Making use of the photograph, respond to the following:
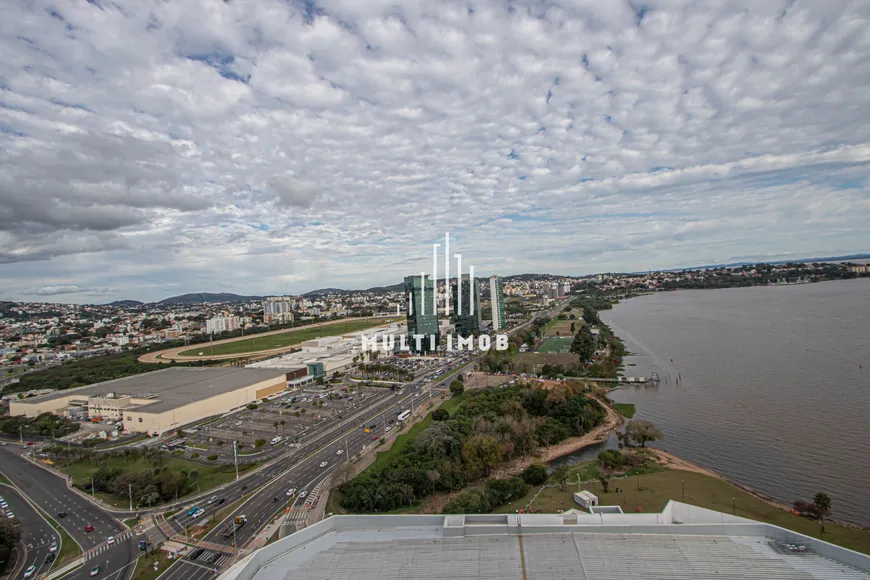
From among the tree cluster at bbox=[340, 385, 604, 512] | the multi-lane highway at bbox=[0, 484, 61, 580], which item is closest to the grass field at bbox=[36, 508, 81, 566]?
the multi-lane highway at bbox=[0, 484, 61, 580]

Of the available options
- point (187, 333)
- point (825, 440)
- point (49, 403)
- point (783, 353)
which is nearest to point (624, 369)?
point (783, 353)

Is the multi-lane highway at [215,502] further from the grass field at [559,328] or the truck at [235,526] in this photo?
the grass field at [559,328]

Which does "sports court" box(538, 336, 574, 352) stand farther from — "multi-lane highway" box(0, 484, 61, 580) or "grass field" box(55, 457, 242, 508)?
"multi-lane highway" box(0, 484, 61, 580)

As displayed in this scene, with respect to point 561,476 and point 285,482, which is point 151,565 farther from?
point 561,476

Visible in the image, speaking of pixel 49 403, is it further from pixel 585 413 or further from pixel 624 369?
pixel 624 369

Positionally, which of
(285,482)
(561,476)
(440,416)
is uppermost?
(440,416)

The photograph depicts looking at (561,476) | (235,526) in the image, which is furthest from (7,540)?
(561,476)

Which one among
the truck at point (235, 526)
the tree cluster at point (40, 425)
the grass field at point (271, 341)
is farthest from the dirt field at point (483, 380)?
the grass field at point (271, 341)
